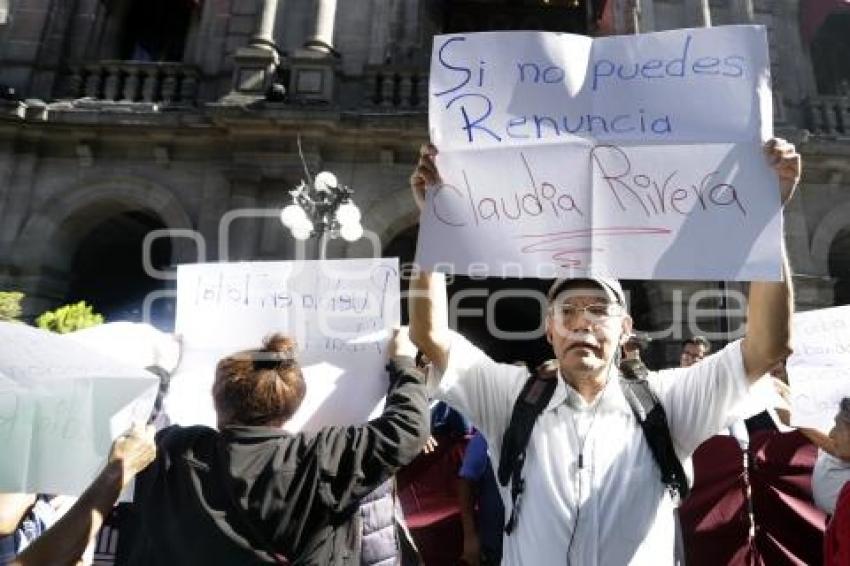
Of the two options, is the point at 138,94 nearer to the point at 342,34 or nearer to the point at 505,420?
the point at 342,34

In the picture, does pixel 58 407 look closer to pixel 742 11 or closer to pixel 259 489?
pixel 259 489

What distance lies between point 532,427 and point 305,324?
1.22 metres

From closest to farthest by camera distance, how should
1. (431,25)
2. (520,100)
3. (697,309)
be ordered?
(520,100), (697,309), (431,25)

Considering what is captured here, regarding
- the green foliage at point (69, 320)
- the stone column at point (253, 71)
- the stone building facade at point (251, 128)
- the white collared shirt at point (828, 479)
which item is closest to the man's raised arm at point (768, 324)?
the white collared shirt at point (828, 479)

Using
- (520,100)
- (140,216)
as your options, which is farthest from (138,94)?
(520,100)

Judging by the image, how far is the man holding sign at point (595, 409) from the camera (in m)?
1.90

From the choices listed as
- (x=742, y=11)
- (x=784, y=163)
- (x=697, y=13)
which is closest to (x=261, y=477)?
(x=784, y=163)

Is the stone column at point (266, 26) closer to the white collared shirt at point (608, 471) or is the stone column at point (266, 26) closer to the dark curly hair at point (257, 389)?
the dark curly hair at point (257, 389)

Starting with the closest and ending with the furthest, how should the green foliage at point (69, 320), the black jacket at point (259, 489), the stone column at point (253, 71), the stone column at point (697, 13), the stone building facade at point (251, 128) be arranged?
the black jacket at point (259, 489) < the green foliage at point (69, 320) < the stone building facade at point (251, 128) < the stone column at point (253, 71) < the stone column at point (697, 13)

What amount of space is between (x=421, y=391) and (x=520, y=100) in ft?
3.66

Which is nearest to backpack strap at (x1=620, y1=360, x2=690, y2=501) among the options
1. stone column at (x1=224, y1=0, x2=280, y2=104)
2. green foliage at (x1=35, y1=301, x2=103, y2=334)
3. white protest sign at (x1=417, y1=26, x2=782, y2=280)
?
white protest sign at (x1=417, y1=26, x2=782, y2=280)

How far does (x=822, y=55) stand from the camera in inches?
527

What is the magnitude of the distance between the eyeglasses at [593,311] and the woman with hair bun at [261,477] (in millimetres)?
562

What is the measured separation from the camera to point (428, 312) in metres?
2.20
